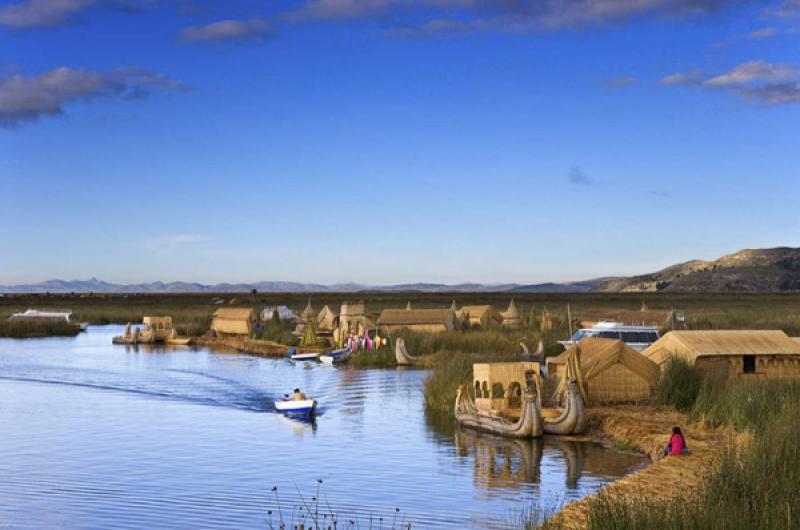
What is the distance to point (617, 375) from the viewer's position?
28312mm

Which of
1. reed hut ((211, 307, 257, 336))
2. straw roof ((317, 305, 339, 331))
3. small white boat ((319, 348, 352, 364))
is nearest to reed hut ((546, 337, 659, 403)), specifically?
small white boat ((319, 348, 352, 364))

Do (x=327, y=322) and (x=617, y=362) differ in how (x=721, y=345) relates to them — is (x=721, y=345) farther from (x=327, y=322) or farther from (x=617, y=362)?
(x=327, y=322)

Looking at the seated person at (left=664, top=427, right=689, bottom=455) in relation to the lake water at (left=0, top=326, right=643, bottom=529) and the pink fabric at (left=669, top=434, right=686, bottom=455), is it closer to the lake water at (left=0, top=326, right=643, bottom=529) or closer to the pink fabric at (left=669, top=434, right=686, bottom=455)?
the pink fabric at (left=669, top=434, right=686, bottom=455)

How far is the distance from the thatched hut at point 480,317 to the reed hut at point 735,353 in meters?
31.0

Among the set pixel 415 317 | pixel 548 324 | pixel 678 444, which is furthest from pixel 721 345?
pixel 548 324

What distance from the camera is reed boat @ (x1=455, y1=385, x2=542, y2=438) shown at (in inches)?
981

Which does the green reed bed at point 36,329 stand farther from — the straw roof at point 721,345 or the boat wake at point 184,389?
the straw roof at point 721,345

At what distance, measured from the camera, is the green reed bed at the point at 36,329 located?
79312 millimetres

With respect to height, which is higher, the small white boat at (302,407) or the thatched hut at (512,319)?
the thatched hut at (512,319)

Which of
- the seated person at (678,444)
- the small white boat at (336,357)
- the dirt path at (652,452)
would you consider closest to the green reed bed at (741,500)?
the dirt path at (652,452)

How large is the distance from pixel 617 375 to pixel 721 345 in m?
2.98

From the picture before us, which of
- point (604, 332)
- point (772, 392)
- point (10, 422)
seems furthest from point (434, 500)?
point (604, 332)

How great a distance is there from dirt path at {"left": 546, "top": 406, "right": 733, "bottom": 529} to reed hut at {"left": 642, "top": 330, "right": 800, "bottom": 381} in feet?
7.58

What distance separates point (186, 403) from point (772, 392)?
2012 cm
